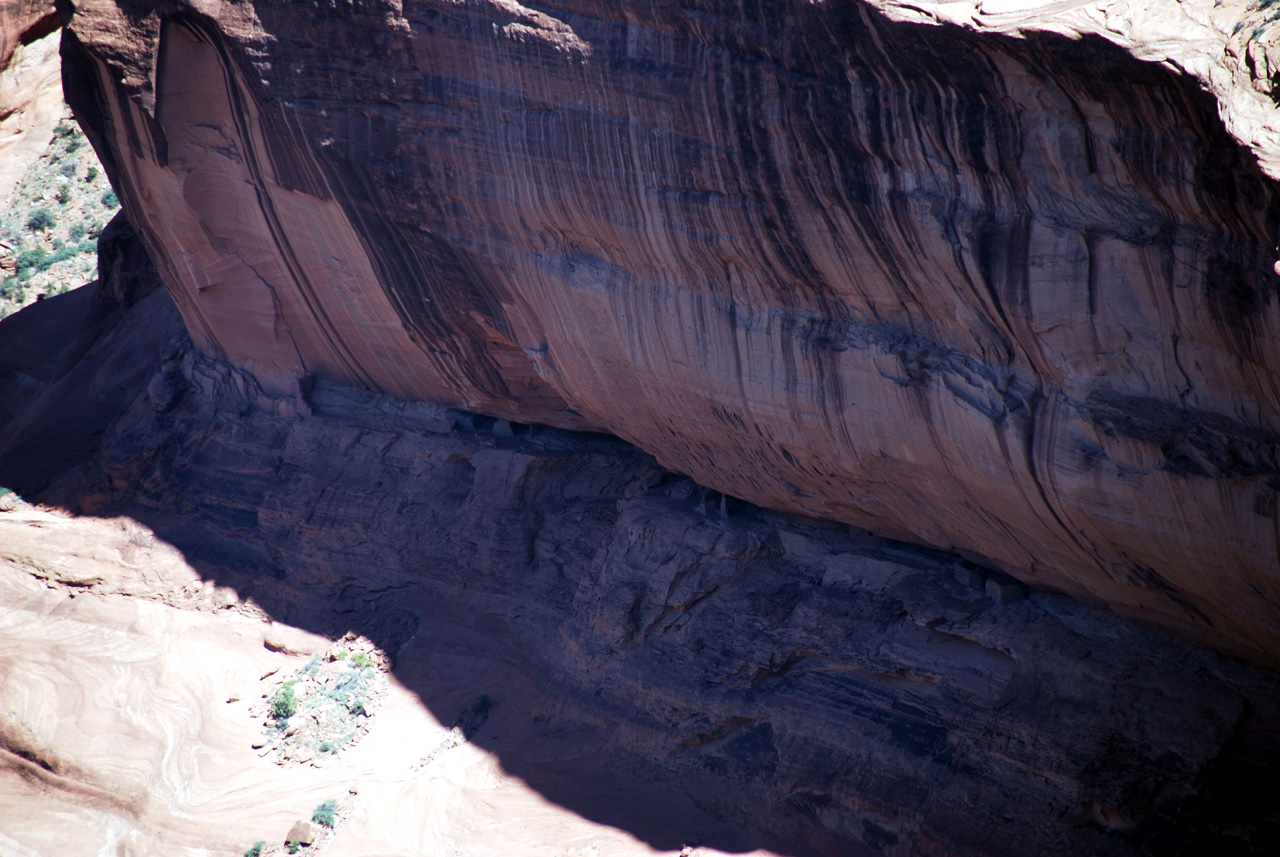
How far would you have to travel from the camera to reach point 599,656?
10617 millimetres

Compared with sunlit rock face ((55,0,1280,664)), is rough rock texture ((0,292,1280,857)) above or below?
below

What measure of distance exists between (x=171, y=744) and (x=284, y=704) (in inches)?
56.6

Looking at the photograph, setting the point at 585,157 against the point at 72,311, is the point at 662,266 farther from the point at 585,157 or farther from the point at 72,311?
the point at 72,311

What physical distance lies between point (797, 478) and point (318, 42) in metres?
7.08

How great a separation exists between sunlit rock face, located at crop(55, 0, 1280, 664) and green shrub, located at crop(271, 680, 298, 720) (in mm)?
4526

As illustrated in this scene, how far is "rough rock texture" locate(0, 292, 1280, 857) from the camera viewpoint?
7.54 m

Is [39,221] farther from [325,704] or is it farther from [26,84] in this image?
[325,704]

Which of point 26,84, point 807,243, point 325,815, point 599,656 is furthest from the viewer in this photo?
point 26,84

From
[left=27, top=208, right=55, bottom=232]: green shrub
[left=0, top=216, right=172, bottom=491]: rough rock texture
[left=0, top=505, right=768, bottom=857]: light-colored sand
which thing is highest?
[left=27, top=208, right=55, bottom=232]: green shrub

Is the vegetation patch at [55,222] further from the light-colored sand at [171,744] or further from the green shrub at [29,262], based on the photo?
the light-colored sand at [171,744]

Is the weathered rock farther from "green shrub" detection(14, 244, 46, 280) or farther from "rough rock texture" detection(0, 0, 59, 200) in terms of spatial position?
"rough rock texture" detection(0, 0, 59, 200)

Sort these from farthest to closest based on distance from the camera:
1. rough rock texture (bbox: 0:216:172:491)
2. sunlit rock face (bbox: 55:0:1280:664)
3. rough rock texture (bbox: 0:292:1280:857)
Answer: rough rock texture (bbox: 0:216:172:491) → rough rock texture (bbox: 0:292:1280:857) → sunlit rock face (bbox: 55:0:1280:664)

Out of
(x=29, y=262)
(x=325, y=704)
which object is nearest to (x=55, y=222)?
(x=29, y=262)

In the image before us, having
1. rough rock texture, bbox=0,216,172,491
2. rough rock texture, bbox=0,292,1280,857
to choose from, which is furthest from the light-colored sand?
rough rock texture, bbox=0,216,172,491
